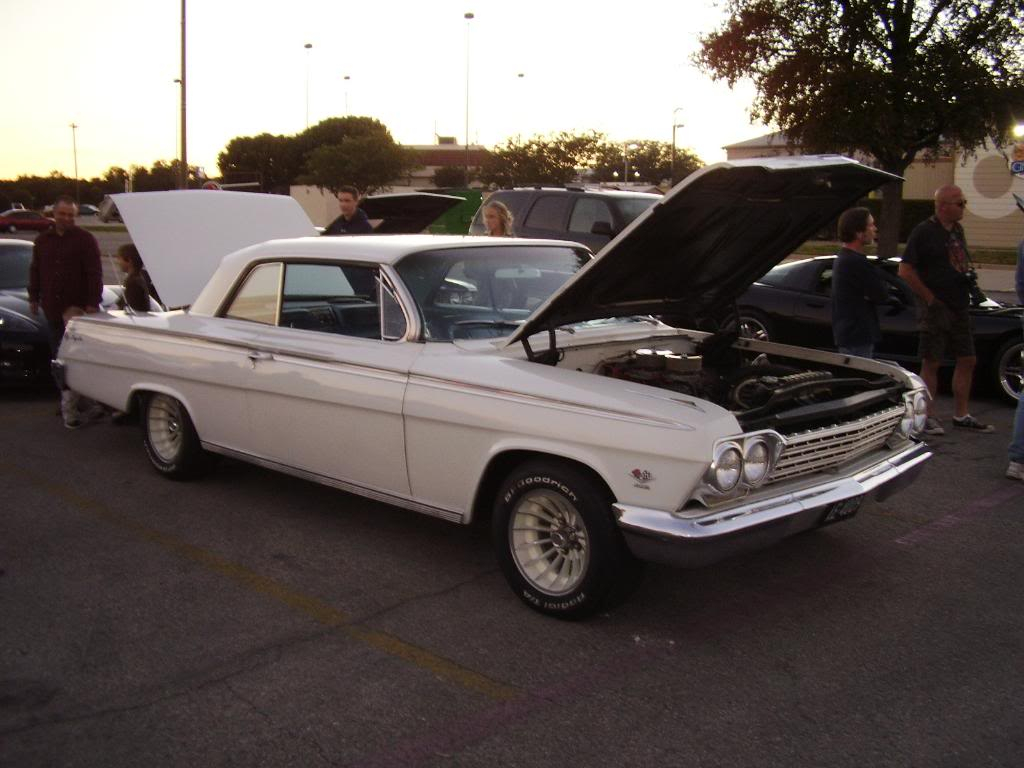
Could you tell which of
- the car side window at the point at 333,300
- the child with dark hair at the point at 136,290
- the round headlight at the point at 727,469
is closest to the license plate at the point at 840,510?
the round headlight at the point at 727,469

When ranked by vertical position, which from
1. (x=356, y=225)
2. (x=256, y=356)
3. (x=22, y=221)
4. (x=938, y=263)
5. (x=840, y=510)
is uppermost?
(x=22, y=221)

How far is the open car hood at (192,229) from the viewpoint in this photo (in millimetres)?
6852

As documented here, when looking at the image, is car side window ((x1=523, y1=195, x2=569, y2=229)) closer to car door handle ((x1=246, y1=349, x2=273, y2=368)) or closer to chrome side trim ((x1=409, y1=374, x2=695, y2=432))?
car door handle ((x1=246, y1=349, x2=273, y2=368))

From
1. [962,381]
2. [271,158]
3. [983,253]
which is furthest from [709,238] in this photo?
[271,158]

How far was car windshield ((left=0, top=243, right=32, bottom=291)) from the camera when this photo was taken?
31.6 ft

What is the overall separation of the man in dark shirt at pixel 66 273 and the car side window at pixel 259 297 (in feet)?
8.52

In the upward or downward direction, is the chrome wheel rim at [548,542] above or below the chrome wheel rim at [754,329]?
below

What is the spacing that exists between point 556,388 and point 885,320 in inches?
244

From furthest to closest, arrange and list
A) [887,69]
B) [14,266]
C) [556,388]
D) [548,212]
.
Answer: [887,69] → [548,212] → [14,266] → [556,388]

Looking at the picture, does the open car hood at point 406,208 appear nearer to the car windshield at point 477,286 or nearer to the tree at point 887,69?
the car windshield at point 477,286

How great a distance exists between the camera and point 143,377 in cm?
610

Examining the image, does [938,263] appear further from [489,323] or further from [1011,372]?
[489,323]

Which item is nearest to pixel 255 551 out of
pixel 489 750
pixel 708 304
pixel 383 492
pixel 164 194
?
pixel 383 492

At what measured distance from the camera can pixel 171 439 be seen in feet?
20.3
